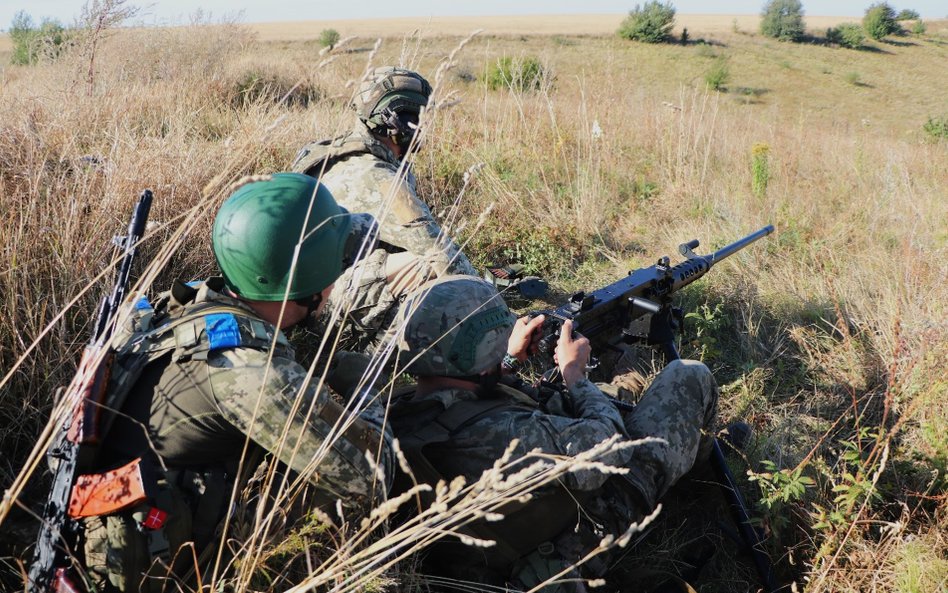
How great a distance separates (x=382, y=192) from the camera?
402cm

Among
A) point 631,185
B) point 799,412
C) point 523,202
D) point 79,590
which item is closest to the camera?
point 79,590

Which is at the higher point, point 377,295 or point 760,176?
point 760,176

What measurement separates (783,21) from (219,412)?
161 feet

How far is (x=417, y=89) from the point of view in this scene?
4.28 metres

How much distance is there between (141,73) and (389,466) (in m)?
7.06

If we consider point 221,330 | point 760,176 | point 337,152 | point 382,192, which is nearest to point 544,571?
point 221,330

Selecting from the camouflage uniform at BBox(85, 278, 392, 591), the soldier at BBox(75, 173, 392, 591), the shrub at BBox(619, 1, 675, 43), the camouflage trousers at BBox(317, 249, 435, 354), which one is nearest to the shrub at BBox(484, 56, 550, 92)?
the camouflage trousers at BBox(317, 249, 435, 354)

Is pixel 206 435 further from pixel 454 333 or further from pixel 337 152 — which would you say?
pixel 337 152

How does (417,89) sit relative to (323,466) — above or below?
above

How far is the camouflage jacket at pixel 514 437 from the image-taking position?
2332mm

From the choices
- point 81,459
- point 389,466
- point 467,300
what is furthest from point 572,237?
point 81,459

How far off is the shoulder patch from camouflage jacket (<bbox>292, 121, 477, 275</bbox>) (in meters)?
2.04

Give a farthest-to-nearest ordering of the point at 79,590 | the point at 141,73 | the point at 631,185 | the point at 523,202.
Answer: the point at 141,73 < the point at 631,185 < the point at 523,202 < the point at 79,590

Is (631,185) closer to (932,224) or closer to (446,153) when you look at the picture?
(446,153)
